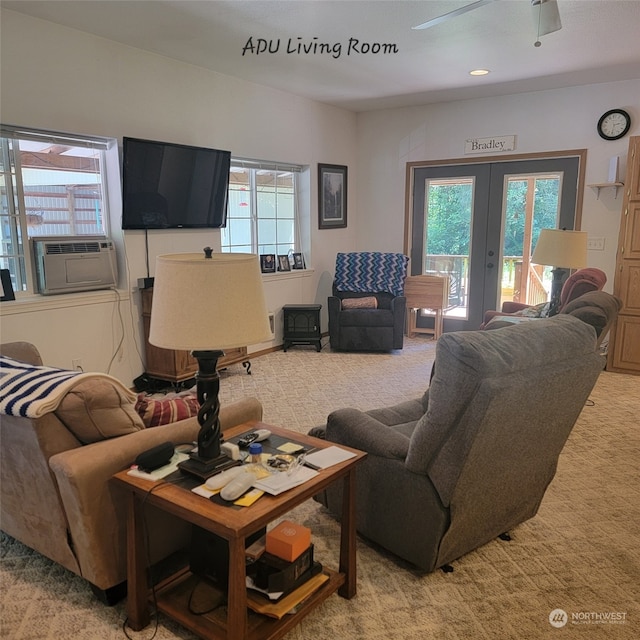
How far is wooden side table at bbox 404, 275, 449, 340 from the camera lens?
6.26m

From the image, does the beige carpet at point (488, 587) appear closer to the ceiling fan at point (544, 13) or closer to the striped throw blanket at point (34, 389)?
the striped throw blanket at point (34, 389)

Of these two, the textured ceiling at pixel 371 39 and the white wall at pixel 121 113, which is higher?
the textured ceiling at pixel 371 39

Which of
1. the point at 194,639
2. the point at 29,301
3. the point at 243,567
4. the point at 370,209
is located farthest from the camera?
the point at 370,209

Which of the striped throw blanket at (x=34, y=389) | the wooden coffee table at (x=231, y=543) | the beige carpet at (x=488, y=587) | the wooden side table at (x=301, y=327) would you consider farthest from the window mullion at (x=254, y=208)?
the striped throw blanket at (x=34, y=389)

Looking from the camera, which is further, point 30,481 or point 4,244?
point 4,244

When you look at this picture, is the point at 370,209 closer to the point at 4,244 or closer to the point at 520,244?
the point at 520,244

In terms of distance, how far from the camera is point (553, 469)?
7.64ft

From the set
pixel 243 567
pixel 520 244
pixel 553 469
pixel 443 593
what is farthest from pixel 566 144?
pixel 243 567

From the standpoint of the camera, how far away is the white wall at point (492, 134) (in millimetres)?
5312

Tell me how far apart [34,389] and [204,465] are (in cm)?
61

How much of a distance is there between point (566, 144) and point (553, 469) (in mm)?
4300

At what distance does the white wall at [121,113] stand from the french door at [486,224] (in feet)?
5.83

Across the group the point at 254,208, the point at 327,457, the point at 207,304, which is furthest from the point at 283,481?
the point at 254,208

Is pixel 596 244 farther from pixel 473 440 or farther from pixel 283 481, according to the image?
pixel 283 481
